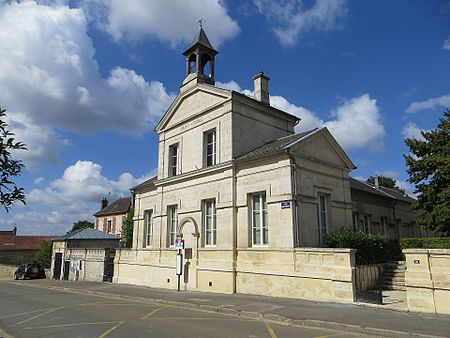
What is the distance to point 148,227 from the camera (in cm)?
2291

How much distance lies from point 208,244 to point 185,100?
832 cm

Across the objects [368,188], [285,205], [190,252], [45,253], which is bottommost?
[45,253]

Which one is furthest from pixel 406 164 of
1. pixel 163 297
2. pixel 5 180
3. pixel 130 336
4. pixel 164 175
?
pixel 5 180

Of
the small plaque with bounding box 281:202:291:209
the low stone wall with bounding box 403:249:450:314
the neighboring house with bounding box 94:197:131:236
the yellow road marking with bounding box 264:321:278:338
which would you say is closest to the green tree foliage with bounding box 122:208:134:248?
the neighboring house with bounding box 94:197:131:236

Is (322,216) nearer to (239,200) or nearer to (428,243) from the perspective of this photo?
(239,200)

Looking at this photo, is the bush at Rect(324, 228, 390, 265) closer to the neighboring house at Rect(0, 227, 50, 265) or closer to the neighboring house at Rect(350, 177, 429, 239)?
the neighboring house at Rect(350, 177, 429, 239)

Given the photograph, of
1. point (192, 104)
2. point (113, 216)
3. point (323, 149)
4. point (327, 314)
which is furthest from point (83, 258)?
point (113, 216)

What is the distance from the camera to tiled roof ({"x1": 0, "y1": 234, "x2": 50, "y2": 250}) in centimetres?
5122

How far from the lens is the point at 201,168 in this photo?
1852 centimetres

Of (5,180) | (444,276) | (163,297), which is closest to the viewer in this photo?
(5,180)

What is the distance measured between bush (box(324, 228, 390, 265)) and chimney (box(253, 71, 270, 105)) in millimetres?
8574

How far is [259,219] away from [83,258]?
17.0 metres

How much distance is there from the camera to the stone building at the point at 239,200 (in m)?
14.1

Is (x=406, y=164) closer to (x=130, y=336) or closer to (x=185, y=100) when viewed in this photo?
(x=185, y=100)
